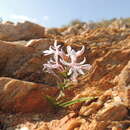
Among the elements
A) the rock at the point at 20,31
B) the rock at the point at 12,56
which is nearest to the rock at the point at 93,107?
the rock at the point at 12,56

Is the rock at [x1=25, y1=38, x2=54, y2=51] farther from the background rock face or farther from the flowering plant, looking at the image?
the flowering plant

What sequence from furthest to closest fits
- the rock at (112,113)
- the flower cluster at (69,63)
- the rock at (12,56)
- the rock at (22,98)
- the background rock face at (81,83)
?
1. the rock at (12,56)
2. the rock at (22,98)
3. the background rock face at (81,83)
4. the rock at (112,113)
5. the flower cluster at (69,63)

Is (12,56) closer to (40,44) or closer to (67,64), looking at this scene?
(40,44)

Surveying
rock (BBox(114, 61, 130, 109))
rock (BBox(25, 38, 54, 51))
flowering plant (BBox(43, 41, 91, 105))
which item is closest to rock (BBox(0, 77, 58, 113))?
flowering plant (BBox(43, 41, 91, 105))

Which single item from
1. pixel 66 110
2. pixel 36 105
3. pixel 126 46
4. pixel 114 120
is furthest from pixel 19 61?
pixel 114 120

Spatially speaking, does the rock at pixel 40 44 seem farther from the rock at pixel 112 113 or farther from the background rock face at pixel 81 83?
the rock at pixel 112 113

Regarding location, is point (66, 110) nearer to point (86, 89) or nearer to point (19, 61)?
point (86, 89)
